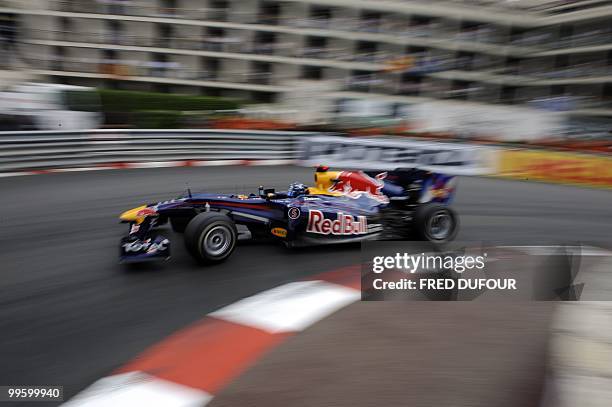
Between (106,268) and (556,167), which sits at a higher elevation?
(556,167)

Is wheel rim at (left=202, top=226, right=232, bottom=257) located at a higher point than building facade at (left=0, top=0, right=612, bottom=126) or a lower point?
lower

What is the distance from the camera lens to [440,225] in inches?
231

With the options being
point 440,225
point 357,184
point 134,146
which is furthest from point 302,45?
point 440,225

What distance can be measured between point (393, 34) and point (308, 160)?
1693 centimetres

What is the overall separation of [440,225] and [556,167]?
802 cm

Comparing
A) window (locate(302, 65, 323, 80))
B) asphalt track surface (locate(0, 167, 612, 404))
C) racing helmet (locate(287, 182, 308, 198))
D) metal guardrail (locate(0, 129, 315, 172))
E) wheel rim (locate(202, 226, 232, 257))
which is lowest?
asphalt track surface (locate(0, 167, 612, 404))

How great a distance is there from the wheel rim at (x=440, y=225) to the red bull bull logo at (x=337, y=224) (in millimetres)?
801

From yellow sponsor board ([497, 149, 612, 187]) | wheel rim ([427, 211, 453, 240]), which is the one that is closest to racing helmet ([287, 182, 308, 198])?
wheel rim ([427, 211, 453, 240])

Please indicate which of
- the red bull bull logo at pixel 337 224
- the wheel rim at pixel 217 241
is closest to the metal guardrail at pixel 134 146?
the wheel rim at pixel 217 241

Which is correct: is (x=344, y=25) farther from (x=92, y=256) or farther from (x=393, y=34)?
(x=92, y=256)

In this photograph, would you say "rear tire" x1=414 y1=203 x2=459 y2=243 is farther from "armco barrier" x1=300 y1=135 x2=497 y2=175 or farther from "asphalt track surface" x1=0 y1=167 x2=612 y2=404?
"armco barrier" x1=300 y1=135 x2=497 y2=175

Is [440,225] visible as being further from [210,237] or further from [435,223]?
[210,237]

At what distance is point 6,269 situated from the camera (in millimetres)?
4480

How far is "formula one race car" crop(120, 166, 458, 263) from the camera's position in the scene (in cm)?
455
